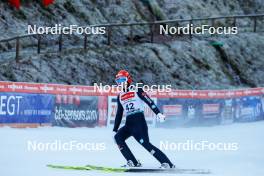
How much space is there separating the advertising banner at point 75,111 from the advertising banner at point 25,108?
1.32ft

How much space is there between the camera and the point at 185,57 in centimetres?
3016

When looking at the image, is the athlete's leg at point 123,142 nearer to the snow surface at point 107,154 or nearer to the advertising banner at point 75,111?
the snow surface at point 107,154

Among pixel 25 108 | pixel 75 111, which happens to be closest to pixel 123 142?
pixel 25 108

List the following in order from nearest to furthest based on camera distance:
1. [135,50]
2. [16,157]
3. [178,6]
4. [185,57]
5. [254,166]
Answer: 1. [16,157]
2. [254,166]
3. [135,50]
4. [185,57]
5. [178,6]

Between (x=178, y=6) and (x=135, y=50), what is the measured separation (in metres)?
7.31

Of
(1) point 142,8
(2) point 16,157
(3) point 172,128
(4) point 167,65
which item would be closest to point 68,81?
(3) point 172,128

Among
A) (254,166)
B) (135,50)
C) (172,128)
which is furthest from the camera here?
(135,50)

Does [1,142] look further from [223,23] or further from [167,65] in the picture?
[223,23]

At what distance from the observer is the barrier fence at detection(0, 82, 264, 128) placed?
58.1ft

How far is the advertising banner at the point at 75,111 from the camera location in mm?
19344
